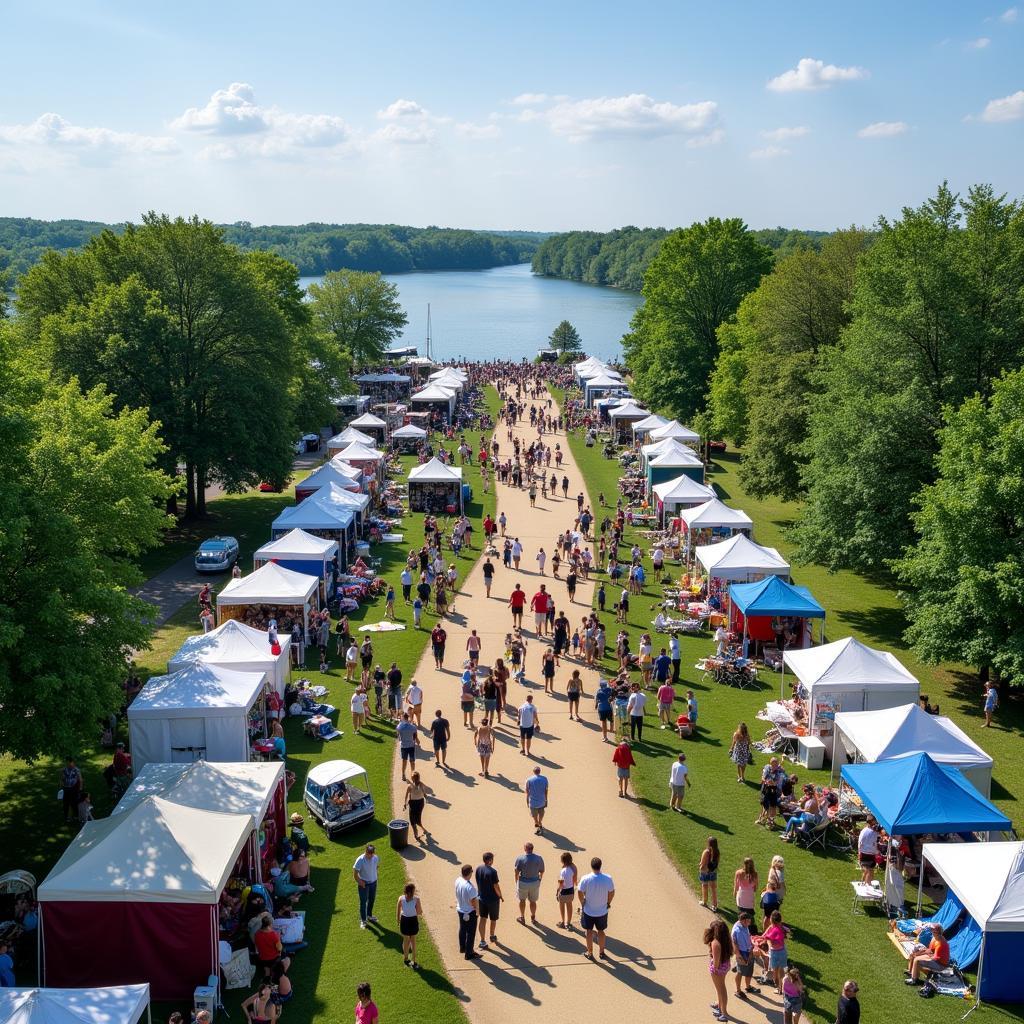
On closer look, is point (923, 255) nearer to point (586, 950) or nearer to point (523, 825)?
point (523, 825)

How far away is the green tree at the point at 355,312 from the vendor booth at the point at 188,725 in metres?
55.1

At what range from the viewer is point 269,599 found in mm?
22234

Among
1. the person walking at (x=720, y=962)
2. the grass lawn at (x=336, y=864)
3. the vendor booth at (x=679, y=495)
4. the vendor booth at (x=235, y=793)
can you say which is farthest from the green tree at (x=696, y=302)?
the person walking at (x=720, y=962)

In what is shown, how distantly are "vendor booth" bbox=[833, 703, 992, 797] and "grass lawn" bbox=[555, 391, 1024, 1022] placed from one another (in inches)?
56.1

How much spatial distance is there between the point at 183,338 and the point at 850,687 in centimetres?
2570

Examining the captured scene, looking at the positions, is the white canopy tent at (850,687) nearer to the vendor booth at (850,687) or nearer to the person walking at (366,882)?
the vendor booth at (850,687)

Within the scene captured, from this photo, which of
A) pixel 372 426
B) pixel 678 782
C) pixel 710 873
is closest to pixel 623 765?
pixel 678 782

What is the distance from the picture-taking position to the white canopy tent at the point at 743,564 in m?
24.5

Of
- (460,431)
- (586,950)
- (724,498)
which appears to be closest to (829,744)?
(586,950)

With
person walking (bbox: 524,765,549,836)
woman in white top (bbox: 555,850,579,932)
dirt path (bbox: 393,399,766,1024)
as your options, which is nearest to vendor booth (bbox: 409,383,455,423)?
dirt path (bbox: 393,399,766,1024)

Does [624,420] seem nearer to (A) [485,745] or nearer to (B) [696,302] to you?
(B) [696,302]

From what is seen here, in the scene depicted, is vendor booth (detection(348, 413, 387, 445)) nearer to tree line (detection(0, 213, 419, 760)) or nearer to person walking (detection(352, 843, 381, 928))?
tree line (detection(0, 213, 419, 760))

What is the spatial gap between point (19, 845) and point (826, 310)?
3238 cm

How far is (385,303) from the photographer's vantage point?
70.9 m
